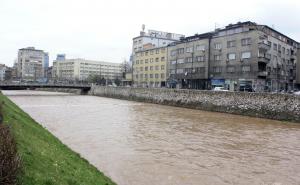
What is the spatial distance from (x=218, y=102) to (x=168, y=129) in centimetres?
2346

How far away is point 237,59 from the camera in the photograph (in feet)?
245

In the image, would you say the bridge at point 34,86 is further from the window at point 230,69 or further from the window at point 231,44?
the window at point 231,44

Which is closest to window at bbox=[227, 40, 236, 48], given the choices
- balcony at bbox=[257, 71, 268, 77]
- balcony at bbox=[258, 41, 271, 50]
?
balcony at bbox=[258, 41, 271, 50]

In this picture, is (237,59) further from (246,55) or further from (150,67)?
(150,67)

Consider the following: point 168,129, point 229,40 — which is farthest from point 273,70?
point 168,129

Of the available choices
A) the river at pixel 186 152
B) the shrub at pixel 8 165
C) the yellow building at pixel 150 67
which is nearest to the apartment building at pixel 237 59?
the yellow building at pixel 150 67

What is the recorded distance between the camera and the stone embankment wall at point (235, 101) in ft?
142

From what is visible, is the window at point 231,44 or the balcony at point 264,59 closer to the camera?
the balcony at point 264,59

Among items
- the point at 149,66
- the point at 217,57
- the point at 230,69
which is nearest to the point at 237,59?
the point at 230,69

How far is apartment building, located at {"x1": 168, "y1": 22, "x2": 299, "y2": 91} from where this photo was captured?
71.3 meters

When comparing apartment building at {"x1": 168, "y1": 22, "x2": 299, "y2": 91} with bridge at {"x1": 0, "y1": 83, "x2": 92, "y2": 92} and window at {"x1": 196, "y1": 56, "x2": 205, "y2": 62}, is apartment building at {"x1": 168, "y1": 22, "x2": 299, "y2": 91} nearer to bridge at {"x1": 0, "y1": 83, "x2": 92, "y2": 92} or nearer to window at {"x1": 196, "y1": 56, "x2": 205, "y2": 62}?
window at {"x1": 196, "y1": 56, "x2": 205, "y2": 62}

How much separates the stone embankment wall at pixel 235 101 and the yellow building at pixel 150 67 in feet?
90.5

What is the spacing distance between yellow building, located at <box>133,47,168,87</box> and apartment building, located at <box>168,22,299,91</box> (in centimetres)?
757

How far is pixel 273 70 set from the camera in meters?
76.8
